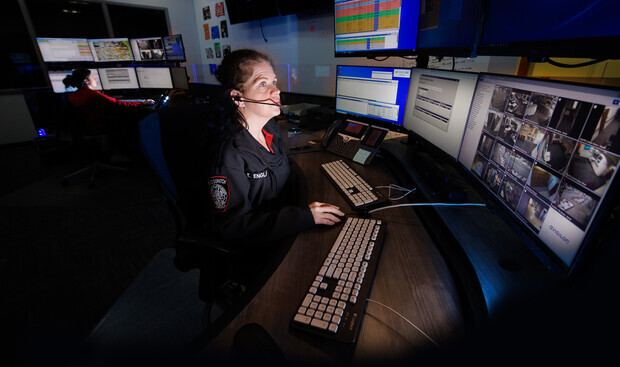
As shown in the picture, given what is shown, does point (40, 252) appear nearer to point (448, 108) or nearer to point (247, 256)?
point (247, 256)

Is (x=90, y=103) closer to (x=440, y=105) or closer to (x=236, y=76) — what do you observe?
(x=236, y=76)

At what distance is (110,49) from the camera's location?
4.12 meters

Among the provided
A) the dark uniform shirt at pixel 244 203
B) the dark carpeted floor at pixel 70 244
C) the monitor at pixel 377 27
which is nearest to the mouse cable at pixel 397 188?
the dark uniform shirt at pixel 244 203

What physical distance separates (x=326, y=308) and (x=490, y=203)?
0.60 meters

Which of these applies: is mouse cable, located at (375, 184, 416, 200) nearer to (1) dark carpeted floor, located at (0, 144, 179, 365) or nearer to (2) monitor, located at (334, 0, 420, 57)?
(2) monitor, located at (334, 0, 420, 57)

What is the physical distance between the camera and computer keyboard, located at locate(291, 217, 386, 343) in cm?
55

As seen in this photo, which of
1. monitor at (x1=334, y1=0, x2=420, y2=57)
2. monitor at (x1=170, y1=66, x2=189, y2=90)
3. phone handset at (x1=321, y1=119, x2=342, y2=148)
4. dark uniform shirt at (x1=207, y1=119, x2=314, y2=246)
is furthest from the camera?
monitor at (x1=170, y1=66, x2=189, y2=90)

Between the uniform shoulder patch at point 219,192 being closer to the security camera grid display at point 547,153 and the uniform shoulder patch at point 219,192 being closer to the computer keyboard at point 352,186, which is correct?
the computer keyboard at point 352,186

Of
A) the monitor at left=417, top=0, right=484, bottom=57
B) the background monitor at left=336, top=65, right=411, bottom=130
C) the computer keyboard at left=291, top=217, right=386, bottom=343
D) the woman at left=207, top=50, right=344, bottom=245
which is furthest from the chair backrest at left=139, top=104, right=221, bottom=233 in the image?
the monitor at left=417, top=0, right=484, bottom=57

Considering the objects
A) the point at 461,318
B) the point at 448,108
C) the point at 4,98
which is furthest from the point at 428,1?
the point at 4,98

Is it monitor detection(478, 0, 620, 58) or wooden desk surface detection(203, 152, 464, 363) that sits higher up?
monitor detection(478, 0, 620, 58)

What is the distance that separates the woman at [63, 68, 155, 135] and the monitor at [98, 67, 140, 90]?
1158 millimetres

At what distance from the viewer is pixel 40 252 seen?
2055 mm

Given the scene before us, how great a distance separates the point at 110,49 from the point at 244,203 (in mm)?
4731
